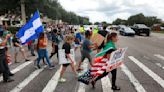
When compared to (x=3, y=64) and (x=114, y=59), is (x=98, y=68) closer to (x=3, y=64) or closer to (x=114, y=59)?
(x=114, y=59)

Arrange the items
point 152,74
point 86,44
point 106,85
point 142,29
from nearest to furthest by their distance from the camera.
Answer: point 106,85
point 86,44
point 152,74
point 142,29

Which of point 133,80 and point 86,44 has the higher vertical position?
point 86,44

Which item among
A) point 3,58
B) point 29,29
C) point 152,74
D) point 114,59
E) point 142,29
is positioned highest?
point 29,29

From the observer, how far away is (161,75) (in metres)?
9.75

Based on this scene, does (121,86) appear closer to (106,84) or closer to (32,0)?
(106,84)

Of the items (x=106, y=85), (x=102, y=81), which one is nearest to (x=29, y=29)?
(x=102, y=81)

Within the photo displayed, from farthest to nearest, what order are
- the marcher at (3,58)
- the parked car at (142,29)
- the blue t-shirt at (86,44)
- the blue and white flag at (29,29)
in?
the parked car at (142,29) < the blue and white flag at (29,29) < the blue t-shirt at (86,44) < the marcher at (3,58)

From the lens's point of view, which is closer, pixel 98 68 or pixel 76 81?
pixel 98 68

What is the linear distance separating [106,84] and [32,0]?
36.6 meters

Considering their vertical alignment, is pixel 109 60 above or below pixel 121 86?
above

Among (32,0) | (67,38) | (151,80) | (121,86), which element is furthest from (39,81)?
(32,0)

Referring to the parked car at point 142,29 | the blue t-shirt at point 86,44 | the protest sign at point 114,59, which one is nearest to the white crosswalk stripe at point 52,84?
the blue t-shirt at point 86,44

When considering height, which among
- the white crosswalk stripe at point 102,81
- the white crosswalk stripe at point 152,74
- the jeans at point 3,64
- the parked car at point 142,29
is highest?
the jeans at point 3,64

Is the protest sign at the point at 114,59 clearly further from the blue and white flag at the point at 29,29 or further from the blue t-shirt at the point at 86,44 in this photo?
the blue and white flag at the point at 29,29
